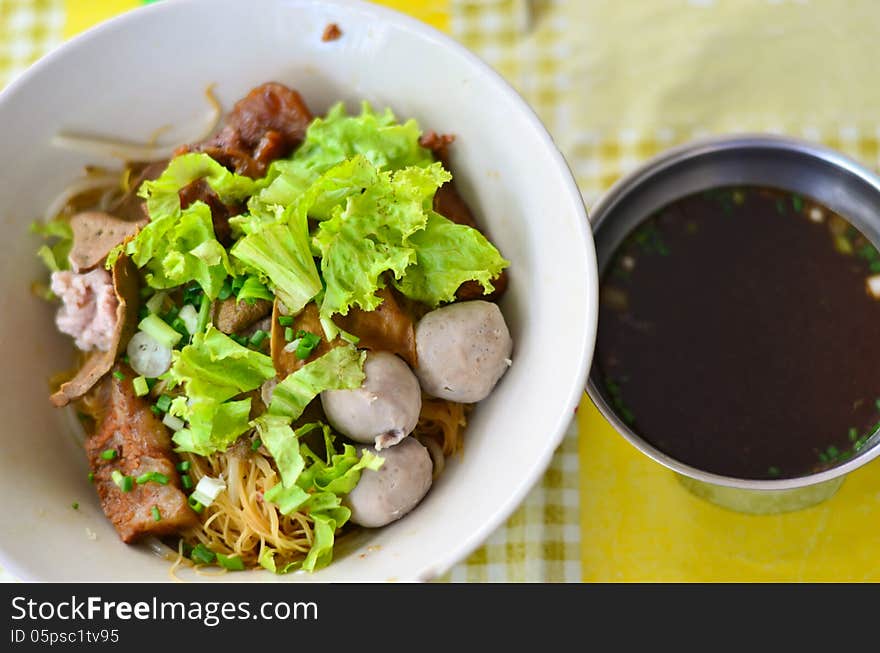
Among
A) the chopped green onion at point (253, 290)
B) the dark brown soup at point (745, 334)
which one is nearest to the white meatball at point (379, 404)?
the chopped green onion at point (253, 290)

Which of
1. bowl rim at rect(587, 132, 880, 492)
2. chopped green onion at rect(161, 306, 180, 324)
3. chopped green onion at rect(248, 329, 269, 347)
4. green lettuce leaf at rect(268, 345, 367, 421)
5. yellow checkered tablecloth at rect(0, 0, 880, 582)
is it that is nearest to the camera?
green lettuce leaf at rect(268, 345, 367, 421)

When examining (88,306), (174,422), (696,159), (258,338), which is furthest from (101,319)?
(696,159)

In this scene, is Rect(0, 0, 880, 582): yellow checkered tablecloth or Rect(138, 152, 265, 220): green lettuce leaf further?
Rect(0, 0, 880, 582): yellow checkered tablecloth

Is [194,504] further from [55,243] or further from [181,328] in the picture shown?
[55,243]

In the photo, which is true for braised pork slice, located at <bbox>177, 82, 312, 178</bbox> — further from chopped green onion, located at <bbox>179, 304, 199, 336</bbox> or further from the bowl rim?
the bowl rim

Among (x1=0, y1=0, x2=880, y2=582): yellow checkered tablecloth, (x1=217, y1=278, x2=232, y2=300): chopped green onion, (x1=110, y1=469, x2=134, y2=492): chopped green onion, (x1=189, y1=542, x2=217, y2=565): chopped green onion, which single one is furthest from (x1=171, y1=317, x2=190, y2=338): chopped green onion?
(x1=0, y1=0, x2=880, y2=582): yellow checkered tablecloth

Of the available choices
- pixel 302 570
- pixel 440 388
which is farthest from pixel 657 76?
pixel 302 570
